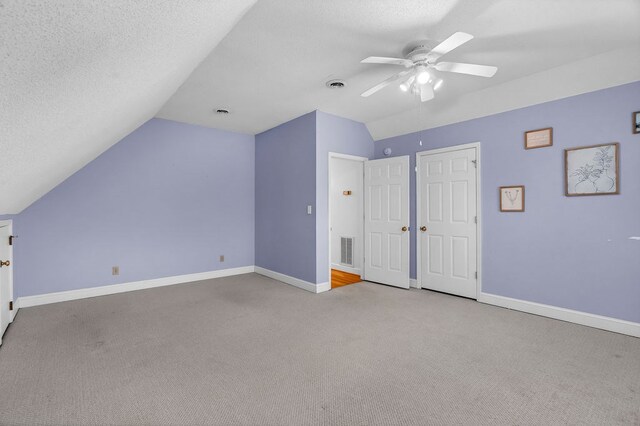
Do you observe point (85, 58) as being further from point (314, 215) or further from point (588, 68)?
point (588, 68)

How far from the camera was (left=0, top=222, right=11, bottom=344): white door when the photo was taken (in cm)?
276

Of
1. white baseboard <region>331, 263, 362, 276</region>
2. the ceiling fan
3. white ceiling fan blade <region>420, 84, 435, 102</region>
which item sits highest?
the ceiling fan

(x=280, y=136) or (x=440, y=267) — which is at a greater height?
(x=280, y=136)

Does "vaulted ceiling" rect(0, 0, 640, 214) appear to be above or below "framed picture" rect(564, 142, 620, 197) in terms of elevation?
above

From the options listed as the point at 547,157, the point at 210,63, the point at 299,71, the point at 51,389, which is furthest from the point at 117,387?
the point at 547,157

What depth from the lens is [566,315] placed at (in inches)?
126

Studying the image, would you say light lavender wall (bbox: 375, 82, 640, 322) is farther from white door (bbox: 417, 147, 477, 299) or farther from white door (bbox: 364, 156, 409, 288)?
white door (bbox: 364, 156, 409, 288)

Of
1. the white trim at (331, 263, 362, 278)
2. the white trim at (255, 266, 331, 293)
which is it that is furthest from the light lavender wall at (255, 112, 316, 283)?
the white trim at (331, 263, 362, 278)

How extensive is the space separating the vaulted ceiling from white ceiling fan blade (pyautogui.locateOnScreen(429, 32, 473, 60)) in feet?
0.66

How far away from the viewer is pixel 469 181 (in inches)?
158

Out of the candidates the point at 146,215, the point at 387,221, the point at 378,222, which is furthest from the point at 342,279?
the point at 146,215

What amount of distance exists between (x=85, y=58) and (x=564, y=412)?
299 centimetres

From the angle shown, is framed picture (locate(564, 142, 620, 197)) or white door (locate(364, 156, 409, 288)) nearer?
framed picture (locate(564, 142, 620, 197))

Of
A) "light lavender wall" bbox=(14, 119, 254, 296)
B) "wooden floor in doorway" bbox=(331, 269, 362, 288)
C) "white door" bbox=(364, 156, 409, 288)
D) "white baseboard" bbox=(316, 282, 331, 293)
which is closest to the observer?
"light lavender wall" bbox=(14, 119, 254, 296)
